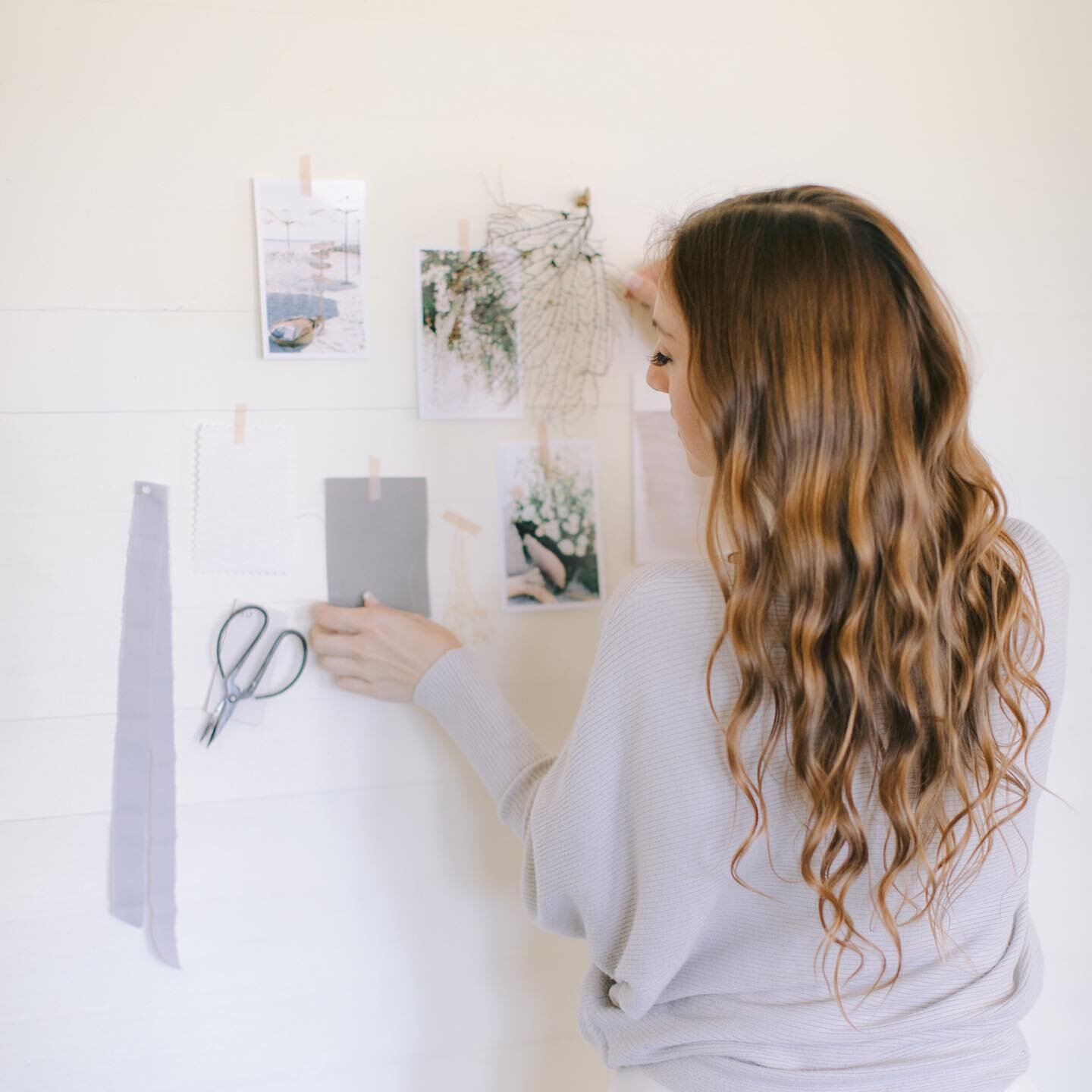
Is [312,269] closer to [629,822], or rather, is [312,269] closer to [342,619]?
[342,619]

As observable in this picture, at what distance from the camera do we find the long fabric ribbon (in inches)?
41.4

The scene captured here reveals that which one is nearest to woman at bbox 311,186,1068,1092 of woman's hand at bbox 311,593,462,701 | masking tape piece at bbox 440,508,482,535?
woman's hand at bbox 311,593,462,701

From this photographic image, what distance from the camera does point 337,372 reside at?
110cm

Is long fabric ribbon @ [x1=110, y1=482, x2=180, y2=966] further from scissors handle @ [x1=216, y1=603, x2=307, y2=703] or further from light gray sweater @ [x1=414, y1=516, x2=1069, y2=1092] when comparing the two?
light gray sweater @ [x1=414, y1=516, x2=1069, y2=1092]

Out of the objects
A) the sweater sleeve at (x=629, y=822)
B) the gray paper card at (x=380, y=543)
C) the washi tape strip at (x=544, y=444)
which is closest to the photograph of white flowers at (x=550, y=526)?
the washi tape strip at (x=544, y=444)

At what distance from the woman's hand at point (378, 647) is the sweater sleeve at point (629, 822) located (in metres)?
0.24

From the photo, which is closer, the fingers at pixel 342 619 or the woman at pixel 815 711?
the woman at pixel 815 711

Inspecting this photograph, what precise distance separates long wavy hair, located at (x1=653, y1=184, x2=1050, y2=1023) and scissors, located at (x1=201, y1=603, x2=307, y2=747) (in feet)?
1.87

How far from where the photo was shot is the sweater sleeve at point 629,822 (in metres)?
0.75

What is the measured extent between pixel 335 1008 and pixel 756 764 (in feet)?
2.26

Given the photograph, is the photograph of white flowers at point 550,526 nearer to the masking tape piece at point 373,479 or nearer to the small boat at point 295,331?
the masking tape piece at point 373,479

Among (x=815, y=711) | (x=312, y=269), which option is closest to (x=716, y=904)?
(x=815, y=711)

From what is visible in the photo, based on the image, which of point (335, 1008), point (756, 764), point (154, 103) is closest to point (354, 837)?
point (335, 1008)

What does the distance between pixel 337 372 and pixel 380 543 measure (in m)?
0.20
